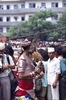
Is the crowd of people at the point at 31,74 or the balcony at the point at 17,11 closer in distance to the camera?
the crowd of people at the point at 31,74

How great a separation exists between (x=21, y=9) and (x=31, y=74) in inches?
2680

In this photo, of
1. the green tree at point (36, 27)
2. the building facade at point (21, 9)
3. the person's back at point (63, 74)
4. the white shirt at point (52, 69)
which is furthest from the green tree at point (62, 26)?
the person's back at point (63, 74)

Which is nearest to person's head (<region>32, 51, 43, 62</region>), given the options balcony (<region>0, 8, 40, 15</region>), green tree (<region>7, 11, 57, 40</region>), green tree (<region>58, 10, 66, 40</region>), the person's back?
the person's back

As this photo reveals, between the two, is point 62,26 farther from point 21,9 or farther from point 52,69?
point 52,69

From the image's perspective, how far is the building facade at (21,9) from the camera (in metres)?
73.8

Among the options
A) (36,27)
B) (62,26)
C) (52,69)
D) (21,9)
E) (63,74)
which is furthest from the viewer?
(21,9)

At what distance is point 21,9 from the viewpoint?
74.4 metres

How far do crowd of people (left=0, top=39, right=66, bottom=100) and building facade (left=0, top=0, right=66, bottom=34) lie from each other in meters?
65.4

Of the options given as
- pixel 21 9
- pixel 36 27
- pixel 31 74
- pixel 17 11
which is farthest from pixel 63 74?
pixel 17 11

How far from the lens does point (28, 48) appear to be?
6.98m

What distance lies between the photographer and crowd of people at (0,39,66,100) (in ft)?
22.5

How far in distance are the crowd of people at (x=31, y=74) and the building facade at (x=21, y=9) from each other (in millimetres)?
65354

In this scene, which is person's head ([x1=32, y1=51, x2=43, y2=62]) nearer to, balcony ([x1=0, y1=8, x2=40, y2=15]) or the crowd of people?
the crowd of people

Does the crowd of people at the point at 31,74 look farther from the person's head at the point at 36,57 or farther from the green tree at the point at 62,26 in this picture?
the green tree at the point at 62,26
